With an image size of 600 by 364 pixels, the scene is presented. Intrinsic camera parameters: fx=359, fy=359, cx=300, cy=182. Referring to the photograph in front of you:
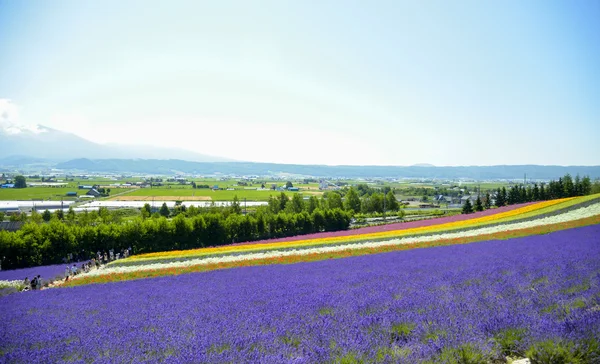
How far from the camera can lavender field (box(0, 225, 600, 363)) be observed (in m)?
4.57

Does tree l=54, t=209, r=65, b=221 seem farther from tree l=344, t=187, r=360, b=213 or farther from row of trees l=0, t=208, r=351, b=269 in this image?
tree l=344, t=187, r=360, b=213

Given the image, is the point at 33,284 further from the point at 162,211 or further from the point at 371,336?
the point at 162,211

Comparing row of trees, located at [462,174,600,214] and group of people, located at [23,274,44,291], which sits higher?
row of trees, located at [462,174,600,214]

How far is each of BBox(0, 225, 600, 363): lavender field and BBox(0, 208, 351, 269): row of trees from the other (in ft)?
96.3

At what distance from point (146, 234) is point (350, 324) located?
37242mm

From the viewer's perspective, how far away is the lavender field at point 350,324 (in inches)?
180

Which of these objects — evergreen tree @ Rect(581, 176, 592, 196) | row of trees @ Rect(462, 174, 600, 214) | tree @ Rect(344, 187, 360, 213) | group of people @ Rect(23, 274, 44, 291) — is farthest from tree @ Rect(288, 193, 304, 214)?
evergreen tree @ Rect(581, 176, 592, 196)

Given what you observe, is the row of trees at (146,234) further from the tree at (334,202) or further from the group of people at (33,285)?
the group of people at (33,285)

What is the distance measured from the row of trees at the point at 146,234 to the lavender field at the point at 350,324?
29.4 meters

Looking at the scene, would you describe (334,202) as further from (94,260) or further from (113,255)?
(94,260)

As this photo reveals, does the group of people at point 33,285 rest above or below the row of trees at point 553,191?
below

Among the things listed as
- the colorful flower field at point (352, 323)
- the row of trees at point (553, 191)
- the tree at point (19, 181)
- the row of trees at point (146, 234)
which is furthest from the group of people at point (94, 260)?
the tree at point (19, 181)

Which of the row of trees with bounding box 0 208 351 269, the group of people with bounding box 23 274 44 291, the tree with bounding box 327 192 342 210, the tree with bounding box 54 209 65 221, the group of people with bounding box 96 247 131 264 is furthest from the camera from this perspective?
the tree with bounding box 327 192 342 210

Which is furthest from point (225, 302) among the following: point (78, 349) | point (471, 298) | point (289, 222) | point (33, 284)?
point (289, 222)
